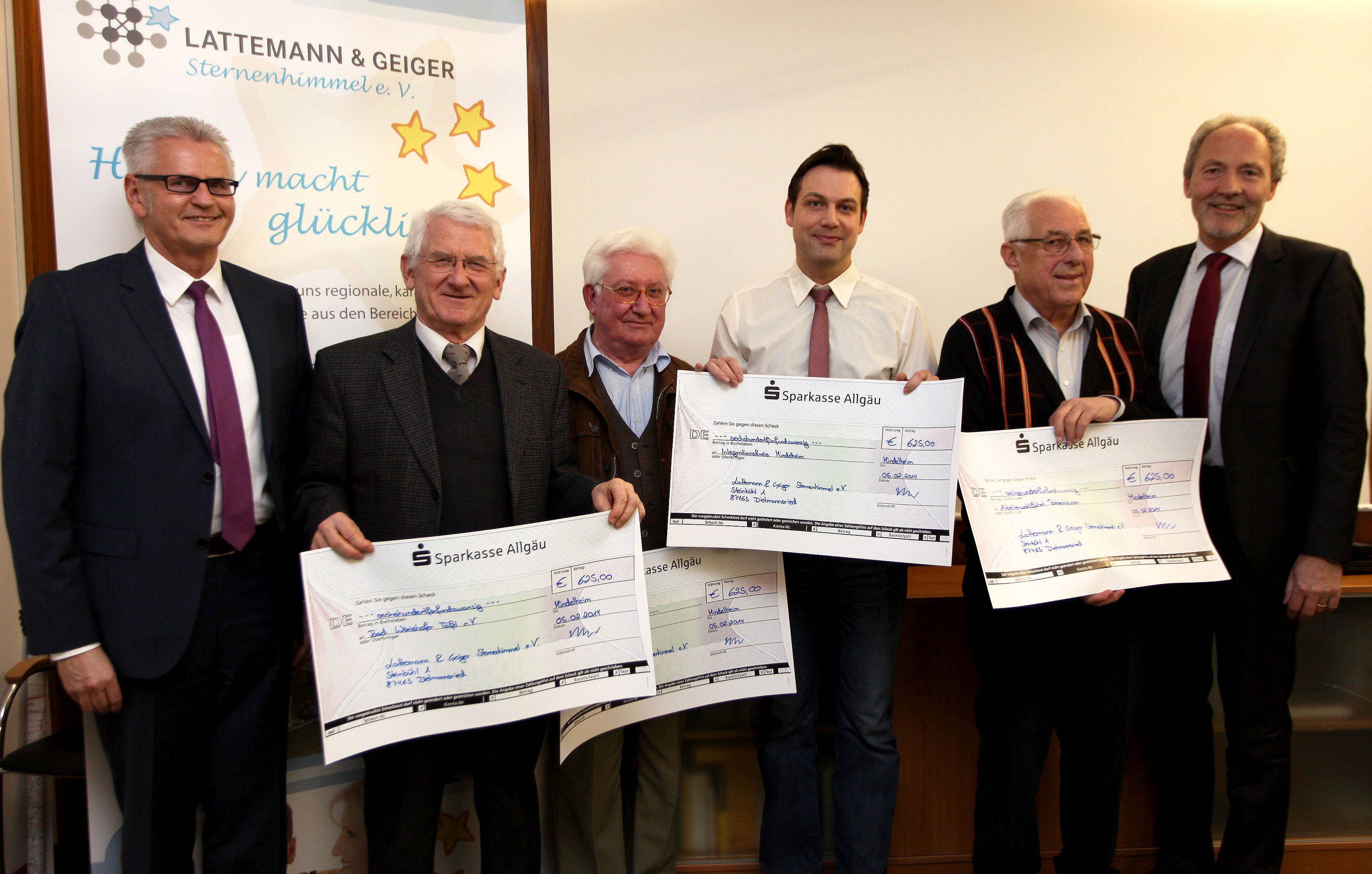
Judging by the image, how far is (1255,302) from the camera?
76.7 inches

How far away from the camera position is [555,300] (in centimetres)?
276

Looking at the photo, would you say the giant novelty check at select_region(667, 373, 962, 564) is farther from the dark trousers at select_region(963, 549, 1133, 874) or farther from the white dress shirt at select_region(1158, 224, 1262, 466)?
the white dress shirt at select_region(1158, 224, 1262, 466)

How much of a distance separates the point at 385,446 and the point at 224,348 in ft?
1.40

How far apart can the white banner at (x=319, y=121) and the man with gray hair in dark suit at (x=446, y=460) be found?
12.6 inches

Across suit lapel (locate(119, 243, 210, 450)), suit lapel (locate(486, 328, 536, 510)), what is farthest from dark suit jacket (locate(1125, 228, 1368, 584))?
suit lapel (locate(119, 243, 210, 450))

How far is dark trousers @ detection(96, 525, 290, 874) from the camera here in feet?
5.12

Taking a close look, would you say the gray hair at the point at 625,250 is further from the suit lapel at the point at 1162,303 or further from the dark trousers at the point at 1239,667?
the dark trousers at the point at 1239,667

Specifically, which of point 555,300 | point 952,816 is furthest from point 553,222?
point 952,816

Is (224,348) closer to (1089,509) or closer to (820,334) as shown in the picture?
(820,334)

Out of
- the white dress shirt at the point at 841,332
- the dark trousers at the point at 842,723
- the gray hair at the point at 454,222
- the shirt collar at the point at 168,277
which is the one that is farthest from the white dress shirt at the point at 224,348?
the dark trousers at the point at 842,723

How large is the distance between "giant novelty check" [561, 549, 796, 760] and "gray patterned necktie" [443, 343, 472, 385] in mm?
633

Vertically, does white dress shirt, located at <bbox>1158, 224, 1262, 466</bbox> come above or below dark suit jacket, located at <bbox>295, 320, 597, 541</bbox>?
above

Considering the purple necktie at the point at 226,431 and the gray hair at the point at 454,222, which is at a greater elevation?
the gray hair at the point at 454,222

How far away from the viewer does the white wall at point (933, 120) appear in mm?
2719
